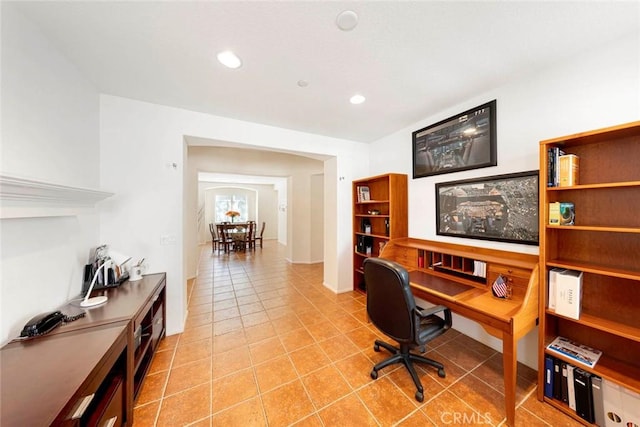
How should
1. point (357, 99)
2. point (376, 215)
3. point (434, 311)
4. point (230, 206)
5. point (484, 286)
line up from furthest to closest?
point (230, 206), point (376, 215), point (357, 99), point (484, 286), point (434, 311)

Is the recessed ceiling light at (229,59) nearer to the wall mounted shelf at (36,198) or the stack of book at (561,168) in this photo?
the wall mounted shelf at (36,198)

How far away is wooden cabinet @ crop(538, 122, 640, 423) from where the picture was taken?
54.5 inches

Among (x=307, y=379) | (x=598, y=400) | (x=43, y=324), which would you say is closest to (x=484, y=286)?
(x=598, y=400)

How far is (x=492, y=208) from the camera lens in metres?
2.13

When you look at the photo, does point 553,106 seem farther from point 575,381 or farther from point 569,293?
point 575,381

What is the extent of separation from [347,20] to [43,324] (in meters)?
2.62

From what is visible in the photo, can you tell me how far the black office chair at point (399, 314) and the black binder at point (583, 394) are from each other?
0.78m

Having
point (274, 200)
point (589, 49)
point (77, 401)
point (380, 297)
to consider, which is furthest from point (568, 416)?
point (274, 200)

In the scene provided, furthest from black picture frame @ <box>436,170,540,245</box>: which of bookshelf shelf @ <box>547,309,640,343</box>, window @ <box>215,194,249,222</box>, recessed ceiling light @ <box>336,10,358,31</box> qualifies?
window @ <box>215,194,249,222</box>

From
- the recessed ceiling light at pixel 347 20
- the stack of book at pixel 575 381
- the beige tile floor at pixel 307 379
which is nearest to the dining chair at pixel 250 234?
the beige tile floor at pixel 307 379

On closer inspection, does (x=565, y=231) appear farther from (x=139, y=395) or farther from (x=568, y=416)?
(x=139, y=395)

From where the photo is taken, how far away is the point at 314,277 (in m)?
4.48

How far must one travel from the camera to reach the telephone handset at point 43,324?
1.20 metres

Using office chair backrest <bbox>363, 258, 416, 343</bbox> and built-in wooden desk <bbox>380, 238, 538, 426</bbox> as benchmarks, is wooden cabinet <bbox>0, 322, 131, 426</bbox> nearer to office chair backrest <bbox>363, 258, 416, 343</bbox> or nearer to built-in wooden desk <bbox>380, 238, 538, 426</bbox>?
office chair backrest <bbox>363, 258, 416, 343</bbox>
